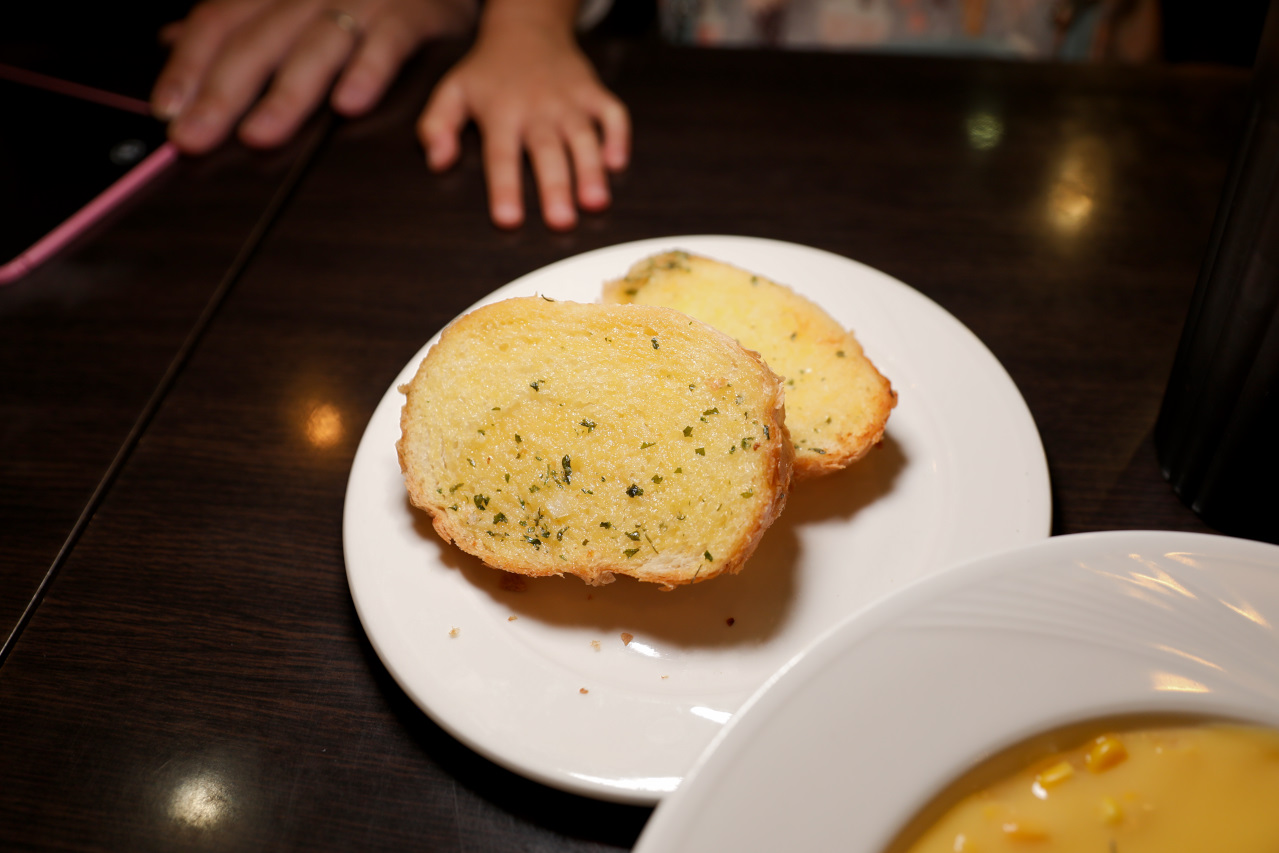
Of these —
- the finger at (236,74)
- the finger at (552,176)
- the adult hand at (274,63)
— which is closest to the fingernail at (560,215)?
the finger at (552,176)

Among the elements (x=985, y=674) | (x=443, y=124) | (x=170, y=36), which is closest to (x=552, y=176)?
(x=443, y=124)

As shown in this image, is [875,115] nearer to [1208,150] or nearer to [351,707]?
[1208,150]

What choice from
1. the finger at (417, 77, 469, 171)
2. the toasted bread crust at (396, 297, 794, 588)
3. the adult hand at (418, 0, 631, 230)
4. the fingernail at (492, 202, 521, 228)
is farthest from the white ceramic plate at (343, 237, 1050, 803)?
the finger at (417, 77, 469, 171)

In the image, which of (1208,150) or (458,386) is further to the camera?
(1208,150)

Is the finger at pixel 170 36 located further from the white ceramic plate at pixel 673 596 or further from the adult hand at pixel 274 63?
the white ceramic plate at pixel 673 596

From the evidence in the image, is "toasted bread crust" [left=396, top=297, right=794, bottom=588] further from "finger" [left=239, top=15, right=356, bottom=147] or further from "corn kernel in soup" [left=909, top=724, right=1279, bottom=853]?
"finger" [left=239, top=15, right=356, bottom=147]

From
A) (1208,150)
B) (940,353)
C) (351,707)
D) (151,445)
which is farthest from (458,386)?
(1208,150)
